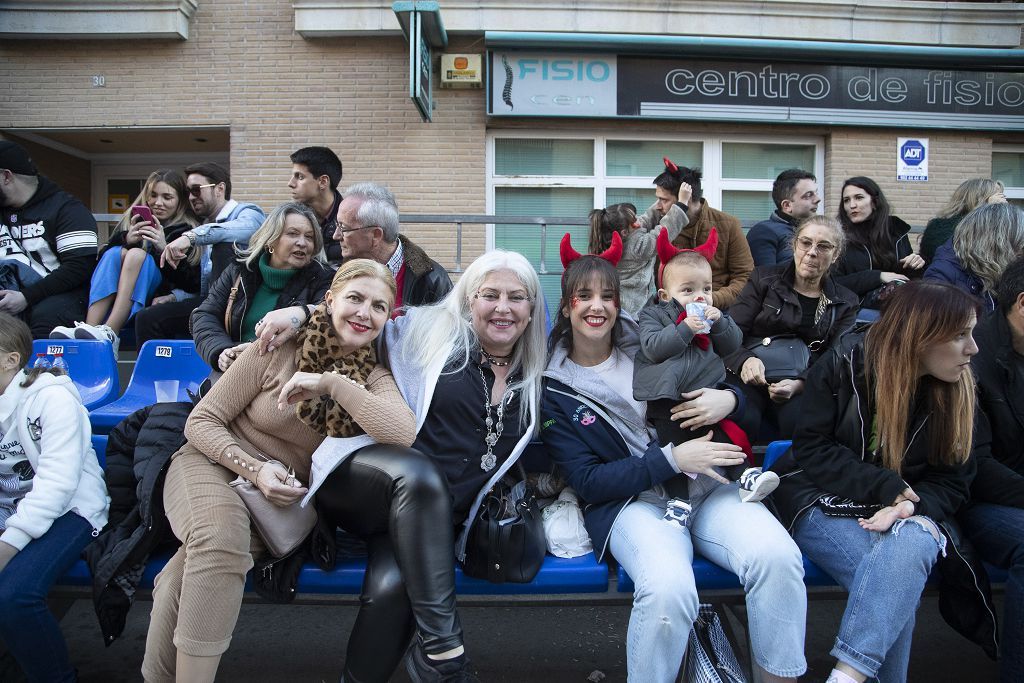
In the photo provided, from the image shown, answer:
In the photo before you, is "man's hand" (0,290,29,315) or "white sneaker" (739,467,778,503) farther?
"man's hand" (0,290,29,315)

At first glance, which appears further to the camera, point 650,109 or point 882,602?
point 650,109

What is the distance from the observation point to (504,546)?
2.48 meters

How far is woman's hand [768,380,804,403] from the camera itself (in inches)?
127

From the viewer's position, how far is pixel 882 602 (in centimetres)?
227

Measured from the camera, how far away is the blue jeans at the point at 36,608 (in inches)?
90.6

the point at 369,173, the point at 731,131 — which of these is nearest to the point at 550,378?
the point at 369,173

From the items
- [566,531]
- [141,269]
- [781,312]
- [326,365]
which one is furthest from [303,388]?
[141,269]

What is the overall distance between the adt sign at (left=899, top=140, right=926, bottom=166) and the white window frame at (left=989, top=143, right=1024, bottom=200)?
128cm

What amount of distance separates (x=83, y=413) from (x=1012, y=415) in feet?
11.5

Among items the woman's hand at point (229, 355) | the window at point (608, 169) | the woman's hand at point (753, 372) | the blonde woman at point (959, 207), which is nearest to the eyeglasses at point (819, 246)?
the woman's hand at point (753, 372)

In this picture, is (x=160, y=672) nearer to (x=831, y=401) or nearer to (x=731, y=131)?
(x=831, y=401)

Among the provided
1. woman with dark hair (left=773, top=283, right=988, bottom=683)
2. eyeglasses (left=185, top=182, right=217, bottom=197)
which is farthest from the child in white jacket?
woman with dark hair (left=773, top=283, right=988, bottom=683)

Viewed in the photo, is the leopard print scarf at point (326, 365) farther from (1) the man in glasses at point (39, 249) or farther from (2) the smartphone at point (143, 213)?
(1) the man in glasses at point (39, 249)

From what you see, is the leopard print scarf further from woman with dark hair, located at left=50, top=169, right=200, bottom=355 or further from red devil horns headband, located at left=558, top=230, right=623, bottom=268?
woman with dark hair, located at left=50, top=169, right=200, bottom=355
